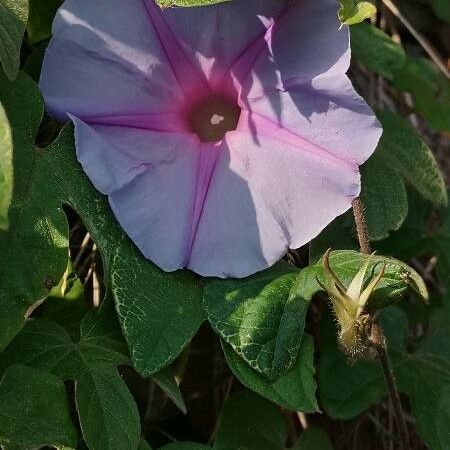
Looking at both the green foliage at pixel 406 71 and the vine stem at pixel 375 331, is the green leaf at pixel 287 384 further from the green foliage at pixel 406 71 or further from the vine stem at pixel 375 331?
the green foliage at pixel 406 71

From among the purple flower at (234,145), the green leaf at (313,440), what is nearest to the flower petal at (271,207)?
the purple flower at (234,145)

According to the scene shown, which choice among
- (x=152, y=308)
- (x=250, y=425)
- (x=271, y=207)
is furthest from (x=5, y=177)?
(x=250, y=425)

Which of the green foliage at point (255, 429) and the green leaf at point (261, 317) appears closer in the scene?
the green leaf at point (261, 317)

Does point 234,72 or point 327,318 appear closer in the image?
point 234,72

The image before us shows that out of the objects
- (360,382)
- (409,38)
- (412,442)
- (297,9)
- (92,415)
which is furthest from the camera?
(409,38)

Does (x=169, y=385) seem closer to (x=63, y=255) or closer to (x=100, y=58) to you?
(x=63, y=255)

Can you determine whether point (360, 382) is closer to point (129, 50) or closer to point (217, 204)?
point (217, 204)

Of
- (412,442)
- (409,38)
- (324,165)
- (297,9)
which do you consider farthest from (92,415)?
(409,38)
